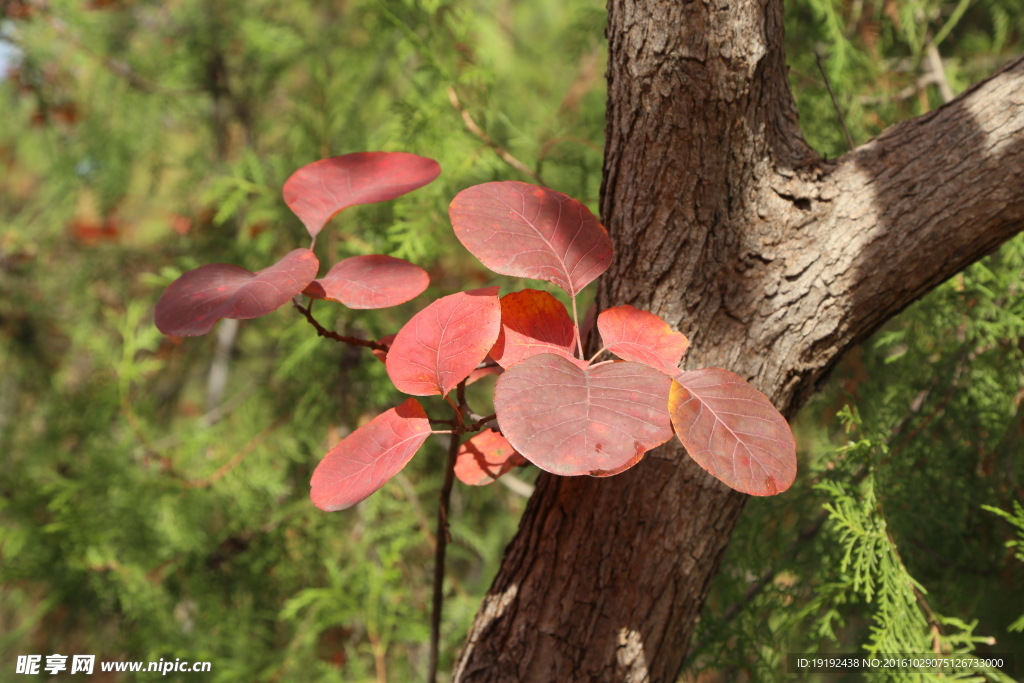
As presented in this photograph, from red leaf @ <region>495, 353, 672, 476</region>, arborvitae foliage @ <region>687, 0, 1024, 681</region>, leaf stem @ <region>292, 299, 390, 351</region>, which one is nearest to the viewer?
red leaf @ <region>495, 353, 672, 476</region>

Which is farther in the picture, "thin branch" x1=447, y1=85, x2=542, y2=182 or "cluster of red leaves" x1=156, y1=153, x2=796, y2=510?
"thin branch" x1=447, y1=85, x2=542, y2=182

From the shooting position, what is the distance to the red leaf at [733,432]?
485mm

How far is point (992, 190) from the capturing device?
667 millimetres

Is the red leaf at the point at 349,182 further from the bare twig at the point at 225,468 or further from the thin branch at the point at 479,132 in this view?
the bare twig at the point at 225,468

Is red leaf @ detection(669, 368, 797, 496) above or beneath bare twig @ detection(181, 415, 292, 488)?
above

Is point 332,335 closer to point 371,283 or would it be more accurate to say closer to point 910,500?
point 371,283

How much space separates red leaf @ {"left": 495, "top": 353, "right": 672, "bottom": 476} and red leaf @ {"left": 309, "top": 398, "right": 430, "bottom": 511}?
0.11 metres

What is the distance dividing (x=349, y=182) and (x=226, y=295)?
0.21 metres

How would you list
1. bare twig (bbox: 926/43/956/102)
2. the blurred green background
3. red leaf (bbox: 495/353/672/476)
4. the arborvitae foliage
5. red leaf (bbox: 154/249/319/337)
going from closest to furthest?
1. red leaf (bbox: 495/353/672/476)
2. red leaf (bbox: 154/249/319/337)
3. the arborvitae foliage
4. the blurred green background
5. bare twig (bbox: 926/43/956/102)

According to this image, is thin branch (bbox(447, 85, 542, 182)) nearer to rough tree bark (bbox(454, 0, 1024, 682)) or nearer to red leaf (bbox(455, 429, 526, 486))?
rough tree bark (bbox(454, 0, 1024, 682))

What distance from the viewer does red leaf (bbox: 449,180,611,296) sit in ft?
1.87

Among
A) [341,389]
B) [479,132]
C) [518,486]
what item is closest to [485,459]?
[479,132]

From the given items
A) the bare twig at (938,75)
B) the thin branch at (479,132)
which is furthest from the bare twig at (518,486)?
the bare twig at (938,75)

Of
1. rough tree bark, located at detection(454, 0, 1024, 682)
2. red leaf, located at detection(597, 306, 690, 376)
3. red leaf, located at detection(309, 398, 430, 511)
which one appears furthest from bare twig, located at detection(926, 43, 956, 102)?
red leaf, located at detection(309, 398, 430, 511)
